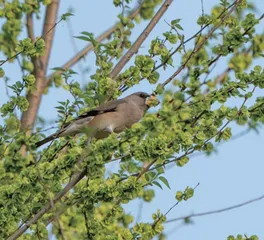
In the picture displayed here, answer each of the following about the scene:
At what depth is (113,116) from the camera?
6.16 metres

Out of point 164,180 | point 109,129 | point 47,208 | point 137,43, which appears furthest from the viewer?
point 109,129

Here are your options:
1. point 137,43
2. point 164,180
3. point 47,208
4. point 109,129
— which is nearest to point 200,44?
point 137,43

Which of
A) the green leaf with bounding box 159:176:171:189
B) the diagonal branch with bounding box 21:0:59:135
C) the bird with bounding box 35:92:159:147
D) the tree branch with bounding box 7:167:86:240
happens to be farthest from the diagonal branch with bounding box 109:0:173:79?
the diagonal branch with bounding box 21:0:59:135

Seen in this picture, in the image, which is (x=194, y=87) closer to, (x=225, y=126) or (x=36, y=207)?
(x=225, y=126)

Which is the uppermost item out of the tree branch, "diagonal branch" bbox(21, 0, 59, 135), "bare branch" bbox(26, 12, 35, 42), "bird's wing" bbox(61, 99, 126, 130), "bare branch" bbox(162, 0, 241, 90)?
"bare branch" bbox(26, 12, 35, 42)

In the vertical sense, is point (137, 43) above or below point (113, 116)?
below

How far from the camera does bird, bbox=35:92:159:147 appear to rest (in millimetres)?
5496

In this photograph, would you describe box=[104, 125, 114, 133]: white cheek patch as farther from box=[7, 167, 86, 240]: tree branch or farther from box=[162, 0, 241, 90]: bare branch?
box=[7, 167, 86, 240]: tree branch

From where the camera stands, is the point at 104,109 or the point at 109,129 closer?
the point at 104,109

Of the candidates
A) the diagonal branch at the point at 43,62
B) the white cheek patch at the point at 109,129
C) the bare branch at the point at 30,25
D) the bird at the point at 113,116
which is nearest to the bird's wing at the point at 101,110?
the bird at the point at 113,116

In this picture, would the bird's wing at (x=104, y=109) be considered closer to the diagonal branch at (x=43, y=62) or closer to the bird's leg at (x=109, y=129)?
the bird's leg at (x=109, y=129)

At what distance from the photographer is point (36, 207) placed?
15.5 ft

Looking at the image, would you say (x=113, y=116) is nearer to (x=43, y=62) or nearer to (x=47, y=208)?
A: (x=47, y=208)

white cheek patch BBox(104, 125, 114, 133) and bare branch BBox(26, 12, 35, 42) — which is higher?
bare branch BBox(26, 12, 35, 42)
